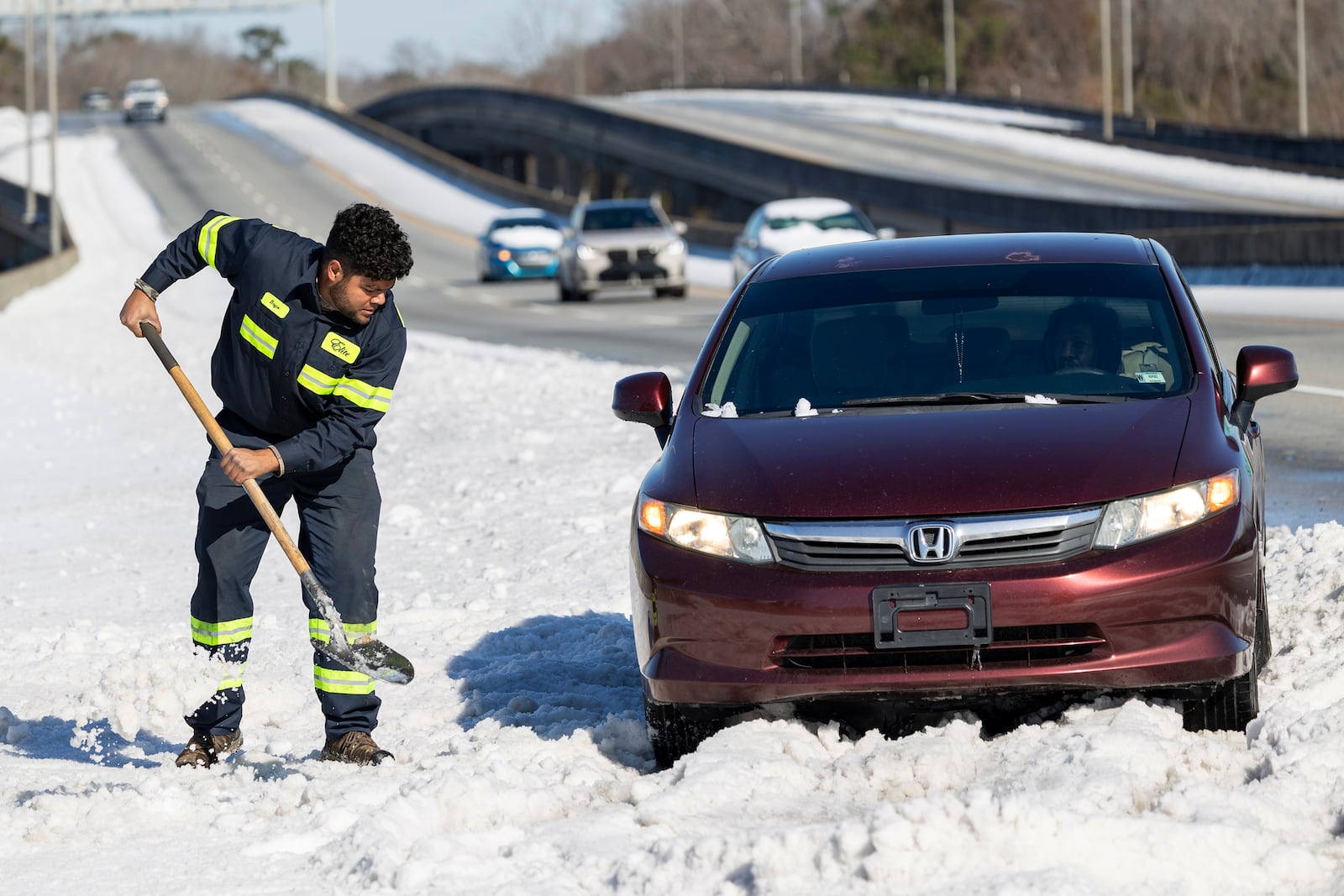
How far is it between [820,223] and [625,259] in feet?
20.7

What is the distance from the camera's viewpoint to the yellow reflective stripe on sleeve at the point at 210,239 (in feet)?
20.6

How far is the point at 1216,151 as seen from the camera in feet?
→ 192

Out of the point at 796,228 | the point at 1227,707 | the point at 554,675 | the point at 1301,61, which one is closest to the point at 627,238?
the point at 796,228

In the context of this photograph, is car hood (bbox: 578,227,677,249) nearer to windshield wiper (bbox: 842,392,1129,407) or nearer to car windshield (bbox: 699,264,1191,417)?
car windshield (bbox: 699,264,1191,417)

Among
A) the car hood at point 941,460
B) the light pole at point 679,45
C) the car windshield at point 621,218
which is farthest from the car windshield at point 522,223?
the light pole at point 679,45

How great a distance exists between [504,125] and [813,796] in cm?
8858

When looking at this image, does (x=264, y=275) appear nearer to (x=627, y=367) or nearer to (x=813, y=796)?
(x=813, y=796)

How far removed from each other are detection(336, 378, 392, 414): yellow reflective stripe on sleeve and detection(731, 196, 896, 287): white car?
67.6ft

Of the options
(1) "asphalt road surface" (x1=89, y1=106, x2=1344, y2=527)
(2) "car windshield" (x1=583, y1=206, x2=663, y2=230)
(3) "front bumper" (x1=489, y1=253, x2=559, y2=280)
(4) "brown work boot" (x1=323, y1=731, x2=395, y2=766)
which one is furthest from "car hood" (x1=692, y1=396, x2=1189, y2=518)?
(3) "front bumper" (x1=489, y1=253, x2=559, y2=280)

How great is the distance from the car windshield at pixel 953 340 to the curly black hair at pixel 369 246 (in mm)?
1175

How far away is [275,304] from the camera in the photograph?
19.6ft

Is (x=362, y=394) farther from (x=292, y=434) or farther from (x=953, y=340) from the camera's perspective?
(x=953, y=340)

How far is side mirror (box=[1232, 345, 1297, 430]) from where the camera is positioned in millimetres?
6363

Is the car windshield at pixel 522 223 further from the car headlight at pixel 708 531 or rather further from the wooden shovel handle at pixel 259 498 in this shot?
the car headlight at pixel 708 531
